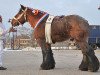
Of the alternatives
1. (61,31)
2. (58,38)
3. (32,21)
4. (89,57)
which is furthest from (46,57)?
(89,57)

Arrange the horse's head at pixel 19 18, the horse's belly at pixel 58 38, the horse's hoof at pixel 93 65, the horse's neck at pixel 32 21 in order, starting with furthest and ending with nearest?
the horse's head at pixel 19 18
the horse's neck at pixel 32 21
the horse's belly at pixel 58 38
the horse's hoof at pixel 93 65

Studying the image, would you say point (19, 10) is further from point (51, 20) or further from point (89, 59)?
point (89, 59)

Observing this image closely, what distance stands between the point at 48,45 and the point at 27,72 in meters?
1.40

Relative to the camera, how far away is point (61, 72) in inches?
447

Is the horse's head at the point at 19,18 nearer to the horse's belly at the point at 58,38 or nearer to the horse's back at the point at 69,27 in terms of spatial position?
the horse's back at the point at 69,27

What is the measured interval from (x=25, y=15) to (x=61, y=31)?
5.02ft

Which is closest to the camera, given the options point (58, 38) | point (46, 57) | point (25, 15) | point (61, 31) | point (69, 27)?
point (69, 27)

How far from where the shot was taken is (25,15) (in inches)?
499

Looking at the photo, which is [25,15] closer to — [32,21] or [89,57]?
[32,21]

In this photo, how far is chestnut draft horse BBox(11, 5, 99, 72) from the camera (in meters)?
11.4

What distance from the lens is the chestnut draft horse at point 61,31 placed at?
449 inches

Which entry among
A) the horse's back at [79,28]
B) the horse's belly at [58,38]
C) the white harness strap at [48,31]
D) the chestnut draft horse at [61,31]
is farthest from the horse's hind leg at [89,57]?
the white harness strap at [48,31]

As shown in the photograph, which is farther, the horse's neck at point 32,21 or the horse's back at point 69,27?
the horse's neck at point 32,21

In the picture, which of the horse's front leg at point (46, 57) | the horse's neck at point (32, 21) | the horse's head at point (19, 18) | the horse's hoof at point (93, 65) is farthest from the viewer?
the horse's head at point (19, 18)
